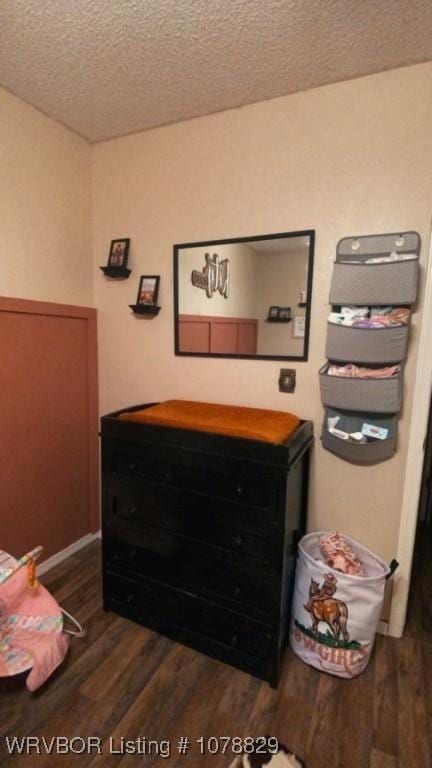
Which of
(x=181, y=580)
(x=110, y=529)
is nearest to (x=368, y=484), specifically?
(x=181, y=580)

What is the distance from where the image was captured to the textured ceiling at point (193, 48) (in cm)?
126

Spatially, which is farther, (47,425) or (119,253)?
(119,253)

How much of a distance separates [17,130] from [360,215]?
1714 millimetres

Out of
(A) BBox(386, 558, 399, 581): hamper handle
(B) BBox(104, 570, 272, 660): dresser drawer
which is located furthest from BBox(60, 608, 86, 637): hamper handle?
(A) BBox(386, 558, 399, 581): hamper handle

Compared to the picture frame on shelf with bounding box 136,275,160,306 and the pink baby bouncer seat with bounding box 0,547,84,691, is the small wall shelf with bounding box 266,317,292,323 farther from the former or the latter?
the pink baby bouncer seat with bounding box 0,547,84,691

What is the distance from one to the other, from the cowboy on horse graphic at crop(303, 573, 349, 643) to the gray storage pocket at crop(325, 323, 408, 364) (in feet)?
3.01

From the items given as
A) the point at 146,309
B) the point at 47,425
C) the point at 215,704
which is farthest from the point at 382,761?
the point at 146,309

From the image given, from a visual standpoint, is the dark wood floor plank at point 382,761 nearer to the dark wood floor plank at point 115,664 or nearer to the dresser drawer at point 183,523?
the dresser drawer at point 183,523

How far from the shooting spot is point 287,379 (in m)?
1.79

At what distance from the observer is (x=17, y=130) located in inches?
69.4

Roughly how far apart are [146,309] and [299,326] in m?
0.88

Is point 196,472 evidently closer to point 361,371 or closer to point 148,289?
point 361,371

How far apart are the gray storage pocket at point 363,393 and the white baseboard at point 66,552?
71.9 inches

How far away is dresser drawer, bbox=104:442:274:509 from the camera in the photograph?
140cm
